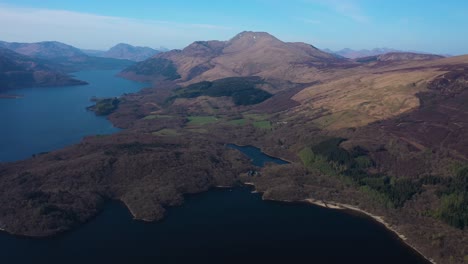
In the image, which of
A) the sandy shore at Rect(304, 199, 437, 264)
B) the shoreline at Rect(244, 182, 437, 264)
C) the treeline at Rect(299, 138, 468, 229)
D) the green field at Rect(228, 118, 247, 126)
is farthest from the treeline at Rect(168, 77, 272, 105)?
the sandy shore at Rect(304, 199, 437, 264)

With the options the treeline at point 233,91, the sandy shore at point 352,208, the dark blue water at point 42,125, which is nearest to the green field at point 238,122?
the treeline at point 233,91

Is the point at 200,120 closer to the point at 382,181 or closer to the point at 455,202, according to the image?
the point at 382,181

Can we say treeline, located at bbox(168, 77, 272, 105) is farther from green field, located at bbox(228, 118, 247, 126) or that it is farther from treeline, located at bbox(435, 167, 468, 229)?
treeline, located at bbox(435, 167, 468, 229)

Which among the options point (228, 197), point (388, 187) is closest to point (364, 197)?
point (388, 187)

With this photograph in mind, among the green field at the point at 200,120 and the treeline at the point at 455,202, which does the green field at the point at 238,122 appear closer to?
the green field at the point at 200,120

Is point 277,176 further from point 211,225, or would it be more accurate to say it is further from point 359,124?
point 359,124

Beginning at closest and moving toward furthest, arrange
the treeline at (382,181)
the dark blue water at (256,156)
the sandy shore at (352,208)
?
the sandy shore at (352,208)
the treeline at (382,181)
the dark blue water at (256,156)

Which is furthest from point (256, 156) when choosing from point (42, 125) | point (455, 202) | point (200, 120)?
point (42, 125)
